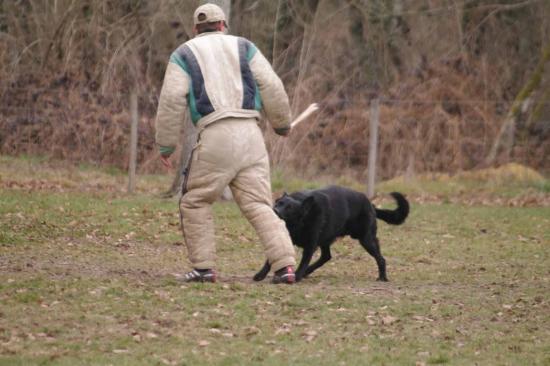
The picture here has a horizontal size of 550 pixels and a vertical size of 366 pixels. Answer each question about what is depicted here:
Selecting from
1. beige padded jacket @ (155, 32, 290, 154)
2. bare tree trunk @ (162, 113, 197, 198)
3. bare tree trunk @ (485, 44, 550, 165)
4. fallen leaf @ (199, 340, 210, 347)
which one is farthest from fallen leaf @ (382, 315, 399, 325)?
bare tree trunk @ (485, 44, 550, 165)

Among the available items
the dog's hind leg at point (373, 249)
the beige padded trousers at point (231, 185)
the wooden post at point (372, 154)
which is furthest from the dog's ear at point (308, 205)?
the wooden post at point (372, 154)

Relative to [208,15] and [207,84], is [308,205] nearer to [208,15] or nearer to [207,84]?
[207,84]

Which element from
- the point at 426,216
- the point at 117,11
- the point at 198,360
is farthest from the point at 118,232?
the point at 117,11

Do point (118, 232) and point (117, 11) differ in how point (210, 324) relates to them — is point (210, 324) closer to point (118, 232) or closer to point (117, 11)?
point (118, 232)

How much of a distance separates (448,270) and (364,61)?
45.6 feet

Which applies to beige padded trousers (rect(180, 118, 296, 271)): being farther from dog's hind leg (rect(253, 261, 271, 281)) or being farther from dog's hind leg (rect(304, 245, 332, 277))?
dog's hind leg (rect(304, 245, 332, 277))

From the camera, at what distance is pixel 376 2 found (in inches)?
912

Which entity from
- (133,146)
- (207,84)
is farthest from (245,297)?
(133,146)

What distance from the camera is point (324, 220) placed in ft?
Answer: 29.2

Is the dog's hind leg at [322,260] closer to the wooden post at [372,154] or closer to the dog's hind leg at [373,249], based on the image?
the dog's hind leg at [373,249]

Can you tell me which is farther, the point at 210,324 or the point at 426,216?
the point at 426,216

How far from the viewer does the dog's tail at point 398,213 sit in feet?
32.0

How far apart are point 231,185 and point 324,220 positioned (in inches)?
41.0

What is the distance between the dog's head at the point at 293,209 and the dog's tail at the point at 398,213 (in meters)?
1.29
